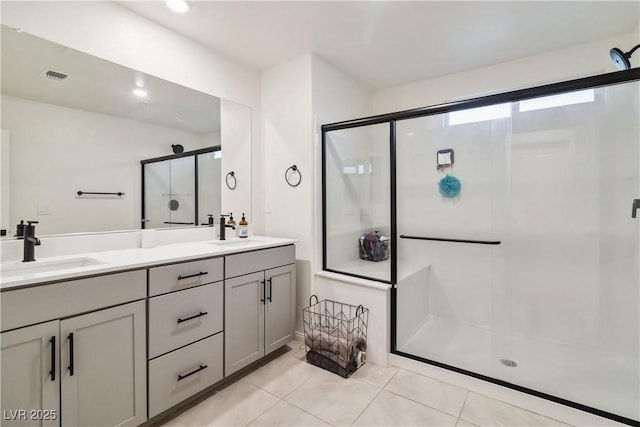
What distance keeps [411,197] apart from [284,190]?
113 cm

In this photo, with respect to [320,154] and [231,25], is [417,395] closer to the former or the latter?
[320,154]

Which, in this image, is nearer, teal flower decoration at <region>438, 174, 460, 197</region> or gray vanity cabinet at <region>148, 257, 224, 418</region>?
gray vanity cabinet at <region>148, 257, 224, 418</region>

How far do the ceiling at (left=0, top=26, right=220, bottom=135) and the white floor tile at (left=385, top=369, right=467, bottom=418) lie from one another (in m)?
2.44

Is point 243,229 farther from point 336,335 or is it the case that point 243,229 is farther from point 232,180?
point 336,335

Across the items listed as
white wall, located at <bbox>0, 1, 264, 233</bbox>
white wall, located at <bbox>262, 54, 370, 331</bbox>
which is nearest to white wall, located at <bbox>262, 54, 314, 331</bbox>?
white wall, located at <bbox>262, 54, 370, 331</bbox>

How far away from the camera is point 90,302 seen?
4.32ft

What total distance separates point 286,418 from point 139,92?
2306mm

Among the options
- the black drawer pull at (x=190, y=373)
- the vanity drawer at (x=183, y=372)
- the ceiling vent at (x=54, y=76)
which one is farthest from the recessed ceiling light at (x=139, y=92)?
the black drawer pull at (x=190, y=373)

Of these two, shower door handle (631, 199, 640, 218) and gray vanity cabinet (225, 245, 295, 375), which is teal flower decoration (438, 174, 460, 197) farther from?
gray vanity cabinet (225, 245, 295, 375)

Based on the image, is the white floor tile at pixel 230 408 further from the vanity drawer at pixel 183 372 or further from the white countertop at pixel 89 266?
the white countertop at pixel 89 266

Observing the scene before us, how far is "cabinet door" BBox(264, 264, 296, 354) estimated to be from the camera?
2193 mm

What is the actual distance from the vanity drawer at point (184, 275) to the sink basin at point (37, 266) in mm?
322

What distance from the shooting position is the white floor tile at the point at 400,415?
Result: 1617mm

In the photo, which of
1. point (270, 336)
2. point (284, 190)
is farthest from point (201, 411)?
point (284, 190)
